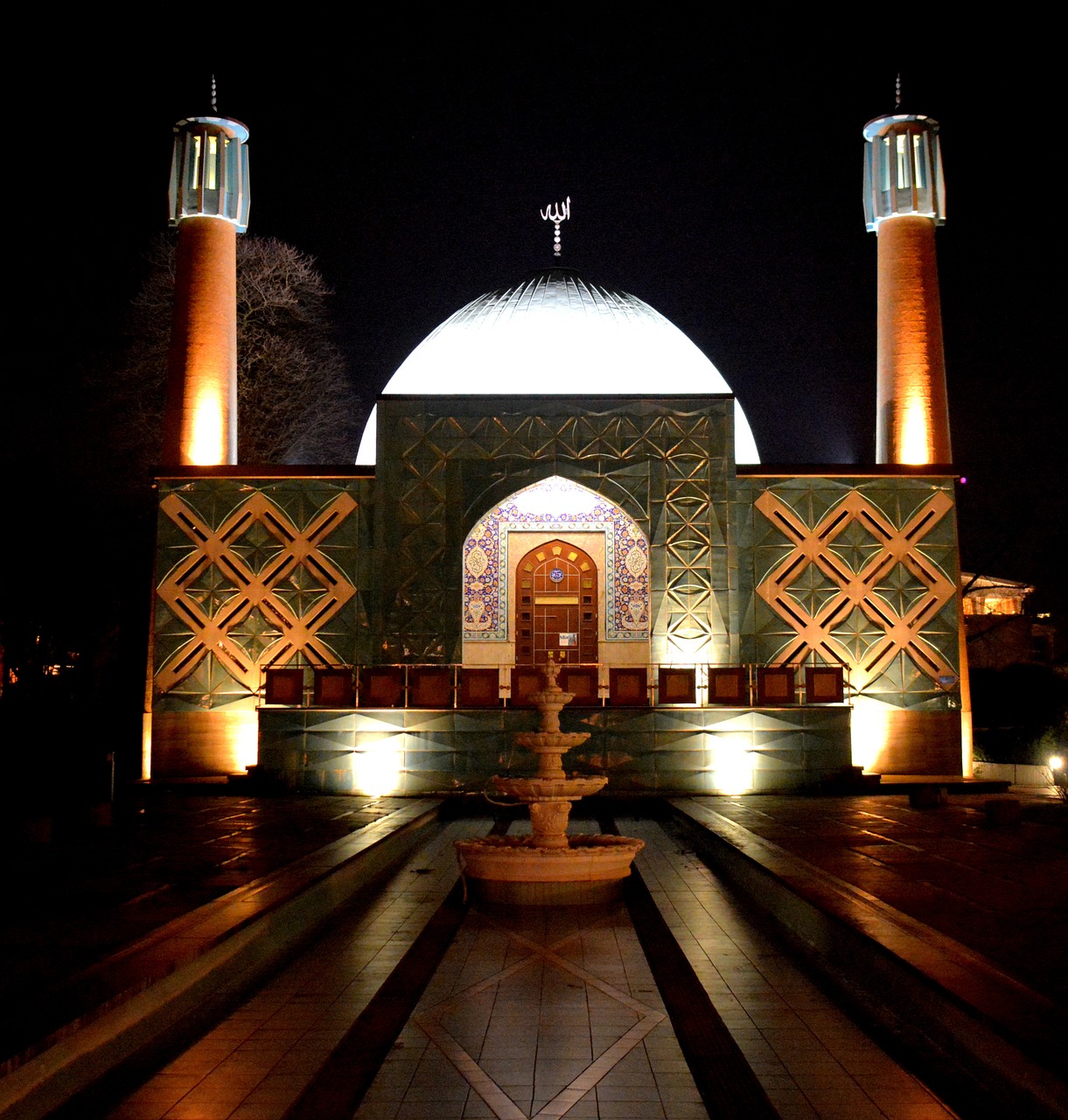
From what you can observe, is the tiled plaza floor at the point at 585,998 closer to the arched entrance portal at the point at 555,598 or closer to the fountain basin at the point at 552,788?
the fountain basin at the point at 552,788

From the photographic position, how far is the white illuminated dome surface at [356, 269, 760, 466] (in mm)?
20562

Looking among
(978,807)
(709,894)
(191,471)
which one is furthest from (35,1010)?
(191,471)

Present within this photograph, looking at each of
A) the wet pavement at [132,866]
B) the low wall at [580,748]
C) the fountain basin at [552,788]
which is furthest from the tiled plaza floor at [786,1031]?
the low wall at [580,748]

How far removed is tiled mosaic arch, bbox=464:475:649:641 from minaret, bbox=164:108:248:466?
13.8 ft

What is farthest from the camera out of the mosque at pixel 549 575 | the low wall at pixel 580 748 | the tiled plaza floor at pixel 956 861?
the mosque at pixel 549 575

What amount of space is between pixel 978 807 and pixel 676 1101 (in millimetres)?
10329

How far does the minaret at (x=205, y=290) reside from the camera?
19.7m

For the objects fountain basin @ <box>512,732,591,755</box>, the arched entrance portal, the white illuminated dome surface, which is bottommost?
fountain basin @ <box>512,732,591,755</box>

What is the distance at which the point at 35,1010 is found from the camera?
4.88 m

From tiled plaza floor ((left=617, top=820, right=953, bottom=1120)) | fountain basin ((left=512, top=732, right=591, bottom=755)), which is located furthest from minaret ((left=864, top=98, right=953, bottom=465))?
tiled plaza floor ((left=617, top=820, right=953, bottom=1120))

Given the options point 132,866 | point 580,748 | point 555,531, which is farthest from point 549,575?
point 132,866

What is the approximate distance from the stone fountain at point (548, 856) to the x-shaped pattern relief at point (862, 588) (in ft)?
29.0

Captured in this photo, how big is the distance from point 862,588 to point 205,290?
11050mm

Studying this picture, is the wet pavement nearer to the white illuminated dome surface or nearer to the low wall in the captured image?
the low wall
